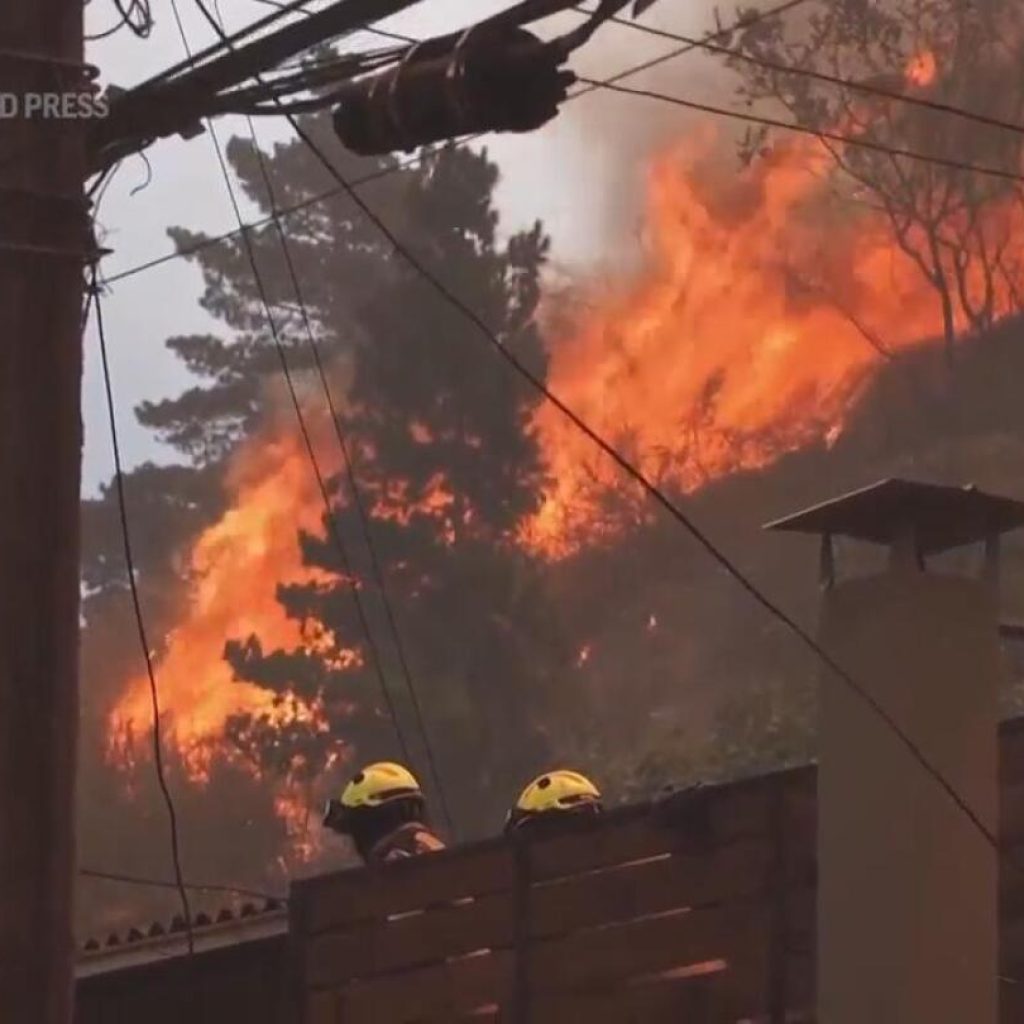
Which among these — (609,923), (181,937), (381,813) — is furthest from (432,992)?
(181,937)

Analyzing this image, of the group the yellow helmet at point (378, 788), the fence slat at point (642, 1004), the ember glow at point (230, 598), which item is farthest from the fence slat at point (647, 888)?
the ember glow at point (230, 598)

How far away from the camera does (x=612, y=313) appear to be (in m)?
56.7

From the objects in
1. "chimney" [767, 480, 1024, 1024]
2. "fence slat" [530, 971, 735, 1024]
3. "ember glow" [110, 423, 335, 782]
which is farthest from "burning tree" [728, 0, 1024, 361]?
"chimney" [767, 480, 1024, 1024]

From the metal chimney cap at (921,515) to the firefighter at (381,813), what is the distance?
11.2ft

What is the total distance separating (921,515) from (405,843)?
370cm

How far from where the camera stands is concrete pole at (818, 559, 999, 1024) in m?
6.88

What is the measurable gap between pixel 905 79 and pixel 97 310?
149 feet

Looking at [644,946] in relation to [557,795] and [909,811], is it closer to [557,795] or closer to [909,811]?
[909,811]

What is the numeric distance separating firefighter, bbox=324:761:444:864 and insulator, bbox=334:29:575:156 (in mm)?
4167

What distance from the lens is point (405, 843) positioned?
34.0 ft

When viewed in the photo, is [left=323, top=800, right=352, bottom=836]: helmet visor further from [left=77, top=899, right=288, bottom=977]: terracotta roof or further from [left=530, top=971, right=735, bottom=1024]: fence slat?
[left=530, top=971, right=735, bottom=1024]: fence slat

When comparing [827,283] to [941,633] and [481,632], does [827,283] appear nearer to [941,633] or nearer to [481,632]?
[481,632]

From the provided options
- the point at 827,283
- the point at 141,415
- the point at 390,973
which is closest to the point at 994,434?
the point at 827,283

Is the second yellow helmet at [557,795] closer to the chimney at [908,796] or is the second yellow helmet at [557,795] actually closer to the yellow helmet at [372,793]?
the yellow helmet at [372,793]
